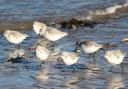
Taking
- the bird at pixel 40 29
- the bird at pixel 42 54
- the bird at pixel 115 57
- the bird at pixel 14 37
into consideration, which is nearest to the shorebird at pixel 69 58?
the bird at pixel 42 54

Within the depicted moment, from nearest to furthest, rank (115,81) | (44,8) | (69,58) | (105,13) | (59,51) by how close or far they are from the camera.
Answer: (115,81) < (69,58) < (59,51) < (44,8) < (105,13)

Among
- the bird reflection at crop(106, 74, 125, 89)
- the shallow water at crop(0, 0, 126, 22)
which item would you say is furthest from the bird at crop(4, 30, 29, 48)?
the shallow water at crop(0, 0, 126, 22)

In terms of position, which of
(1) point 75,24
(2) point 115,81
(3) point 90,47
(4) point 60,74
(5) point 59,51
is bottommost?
(2) point 115,81

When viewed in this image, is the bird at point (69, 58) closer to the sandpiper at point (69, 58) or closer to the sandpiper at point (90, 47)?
the sandpiper at point (69, 58)

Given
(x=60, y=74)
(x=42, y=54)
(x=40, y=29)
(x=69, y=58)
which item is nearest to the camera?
(x=60, y=74)

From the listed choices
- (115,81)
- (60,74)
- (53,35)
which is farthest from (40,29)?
(115,81)

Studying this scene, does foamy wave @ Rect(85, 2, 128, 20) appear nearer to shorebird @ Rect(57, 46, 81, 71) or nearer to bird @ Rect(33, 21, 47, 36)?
bird @ Rect(33, 21, 47, 36)

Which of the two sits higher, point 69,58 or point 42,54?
point 42,54

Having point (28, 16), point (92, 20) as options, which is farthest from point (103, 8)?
point (28, 16)

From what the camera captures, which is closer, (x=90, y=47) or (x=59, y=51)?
(x=90, y=47)

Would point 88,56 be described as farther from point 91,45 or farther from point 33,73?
point 33,73

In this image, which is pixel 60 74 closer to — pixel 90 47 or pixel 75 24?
pixel 90 47

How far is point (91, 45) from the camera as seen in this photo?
1172 centimetres

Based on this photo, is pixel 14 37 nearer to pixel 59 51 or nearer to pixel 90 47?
pixel 59 51
